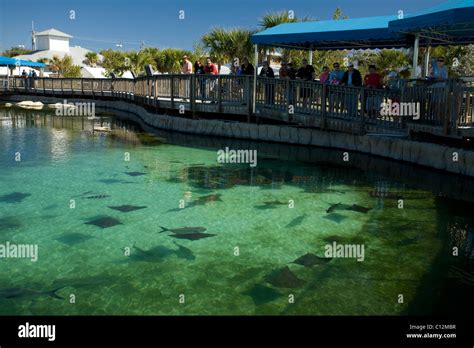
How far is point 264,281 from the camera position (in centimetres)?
594

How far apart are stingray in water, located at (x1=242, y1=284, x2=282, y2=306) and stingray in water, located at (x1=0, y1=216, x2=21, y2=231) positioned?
15.1ft

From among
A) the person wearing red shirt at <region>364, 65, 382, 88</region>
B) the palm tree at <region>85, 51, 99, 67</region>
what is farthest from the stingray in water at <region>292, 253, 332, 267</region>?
the palm tree at <region>85, 51, 99, 67</region>

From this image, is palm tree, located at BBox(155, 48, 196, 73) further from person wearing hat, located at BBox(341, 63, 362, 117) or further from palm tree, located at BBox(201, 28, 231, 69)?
person wearing hat, located at BBox(341, 63, 362, 117)

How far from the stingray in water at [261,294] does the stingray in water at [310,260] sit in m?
0.97

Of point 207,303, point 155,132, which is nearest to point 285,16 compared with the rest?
point 155,132

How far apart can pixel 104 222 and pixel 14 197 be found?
2901mm

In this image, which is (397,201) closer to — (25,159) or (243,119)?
(243,119)

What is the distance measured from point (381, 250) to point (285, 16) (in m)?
27.7

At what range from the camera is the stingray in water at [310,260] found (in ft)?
21.4

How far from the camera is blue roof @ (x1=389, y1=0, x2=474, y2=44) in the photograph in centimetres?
1009

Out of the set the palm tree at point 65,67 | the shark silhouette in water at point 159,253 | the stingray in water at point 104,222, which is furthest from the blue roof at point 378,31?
the palm tree at point 65,67

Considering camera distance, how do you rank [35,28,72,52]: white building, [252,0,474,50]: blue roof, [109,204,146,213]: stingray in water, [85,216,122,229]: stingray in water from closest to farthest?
[85,216,122,229]: stingray in water → [109,204,146,213]: stingray in water → [252,0,474,50]: blue roof → [35,28,72,52]: white building

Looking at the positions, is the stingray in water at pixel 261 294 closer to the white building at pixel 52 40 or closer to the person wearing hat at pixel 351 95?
the person wearing hat at pixel 351 95

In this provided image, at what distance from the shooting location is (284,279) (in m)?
5.94
